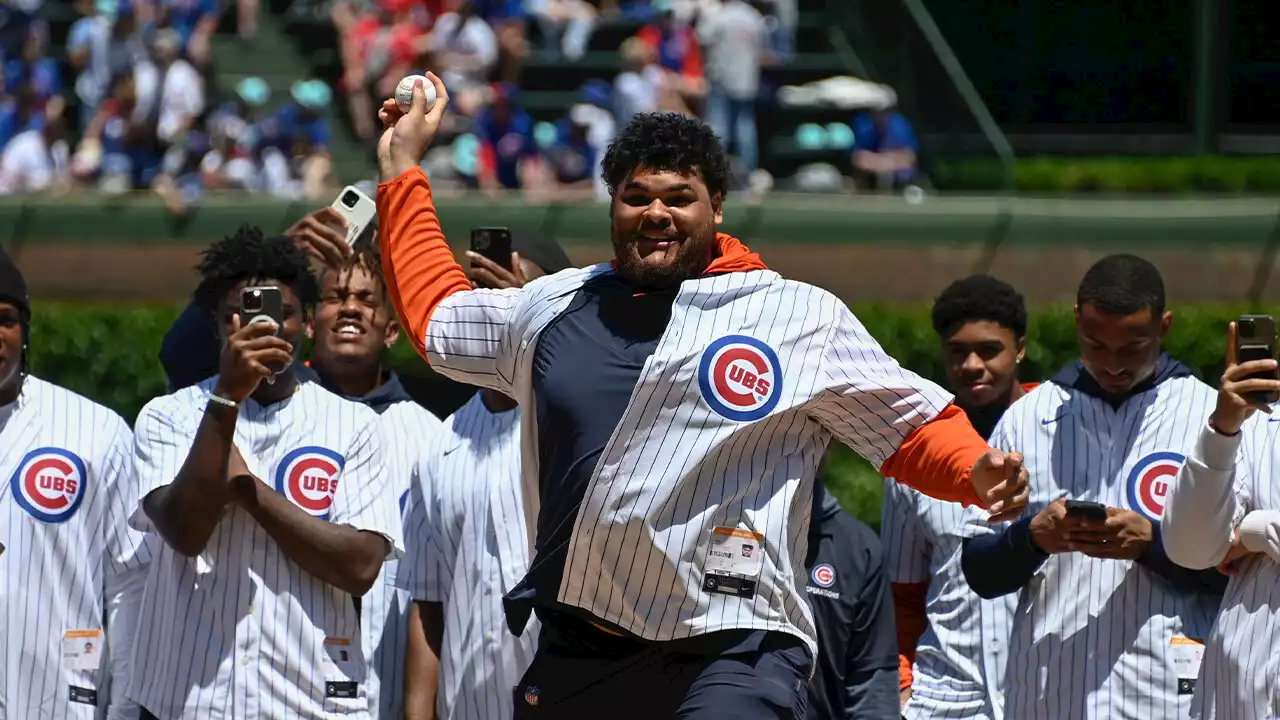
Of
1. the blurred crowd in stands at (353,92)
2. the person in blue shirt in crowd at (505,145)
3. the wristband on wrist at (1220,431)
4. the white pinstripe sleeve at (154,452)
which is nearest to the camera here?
the wristband on wrist at (1220,431)

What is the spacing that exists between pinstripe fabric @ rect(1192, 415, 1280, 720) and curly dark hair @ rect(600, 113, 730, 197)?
171 centimetres

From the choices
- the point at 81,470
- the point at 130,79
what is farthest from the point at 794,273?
the point at 81,470

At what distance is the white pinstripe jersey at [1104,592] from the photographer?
17.5 feet

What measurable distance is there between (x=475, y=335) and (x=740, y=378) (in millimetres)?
628

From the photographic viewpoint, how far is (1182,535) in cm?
489

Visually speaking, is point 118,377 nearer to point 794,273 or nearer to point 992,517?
point 794,273

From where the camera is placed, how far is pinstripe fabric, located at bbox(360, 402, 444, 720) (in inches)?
232

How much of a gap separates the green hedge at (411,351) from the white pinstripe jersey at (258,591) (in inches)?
137

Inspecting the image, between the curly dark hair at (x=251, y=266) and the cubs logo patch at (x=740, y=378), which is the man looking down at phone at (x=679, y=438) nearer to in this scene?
the cubs logo patch at (x=740, y=378)

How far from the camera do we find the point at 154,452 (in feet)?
17.5

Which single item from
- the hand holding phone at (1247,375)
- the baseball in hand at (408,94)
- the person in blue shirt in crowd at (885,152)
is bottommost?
the hand holding phone at (1247,375)

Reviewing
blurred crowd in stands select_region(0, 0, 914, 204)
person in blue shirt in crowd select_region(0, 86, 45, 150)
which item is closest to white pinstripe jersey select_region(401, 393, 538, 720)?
blurred crowd in stands select_region(0, 0, 914, 204)

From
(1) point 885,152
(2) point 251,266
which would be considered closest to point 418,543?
(2) point 251,266

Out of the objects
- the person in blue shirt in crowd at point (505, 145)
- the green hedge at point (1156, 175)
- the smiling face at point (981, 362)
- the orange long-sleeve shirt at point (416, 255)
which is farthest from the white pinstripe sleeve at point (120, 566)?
the green hedge at point (1156, 175)
